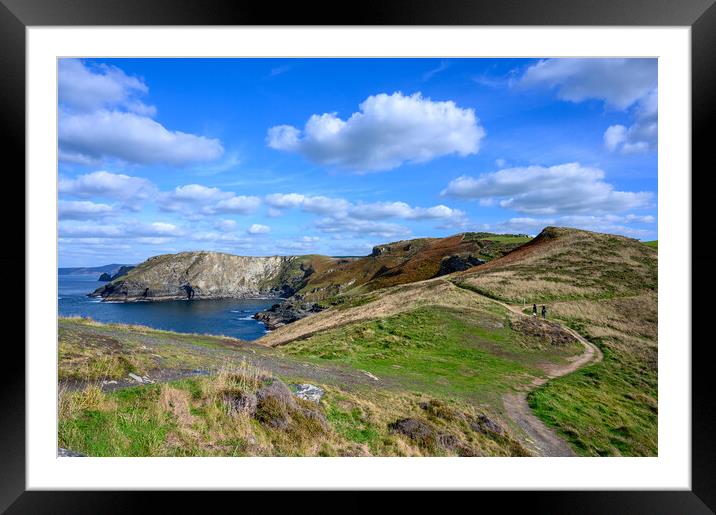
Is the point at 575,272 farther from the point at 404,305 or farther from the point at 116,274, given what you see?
the point at 116,274

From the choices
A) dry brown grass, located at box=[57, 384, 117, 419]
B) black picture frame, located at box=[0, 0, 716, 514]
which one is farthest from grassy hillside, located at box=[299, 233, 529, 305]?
black picture frame, located at box=[0, 0, 716, 514]

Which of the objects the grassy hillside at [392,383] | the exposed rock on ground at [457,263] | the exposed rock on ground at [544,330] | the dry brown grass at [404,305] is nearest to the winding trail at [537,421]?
the grassy hillside at [392,383]

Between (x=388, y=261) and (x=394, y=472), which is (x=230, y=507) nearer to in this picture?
(x=394, y=472)

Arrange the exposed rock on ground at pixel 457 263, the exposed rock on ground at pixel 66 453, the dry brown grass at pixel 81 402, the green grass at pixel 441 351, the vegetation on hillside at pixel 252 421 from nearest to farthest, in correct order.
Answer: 1. the exposed rock on ground at pixel 66 453
2. the vegetation on hillside at pixel 252 421
3. the dry brown grass at pixel 81 402
4. the green grass at pixel 441 351
5. the exposed rock on ground at pixel 457 263

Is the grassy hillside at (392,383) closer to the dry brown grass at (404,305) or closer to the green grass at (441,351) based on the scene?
the green grass at (441,351)

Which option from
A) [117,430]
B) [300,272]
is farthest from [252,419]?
[300,272]

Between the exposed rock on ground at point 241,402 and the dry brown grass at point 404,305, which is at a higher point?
the exposed rock on ground at point 241,402
